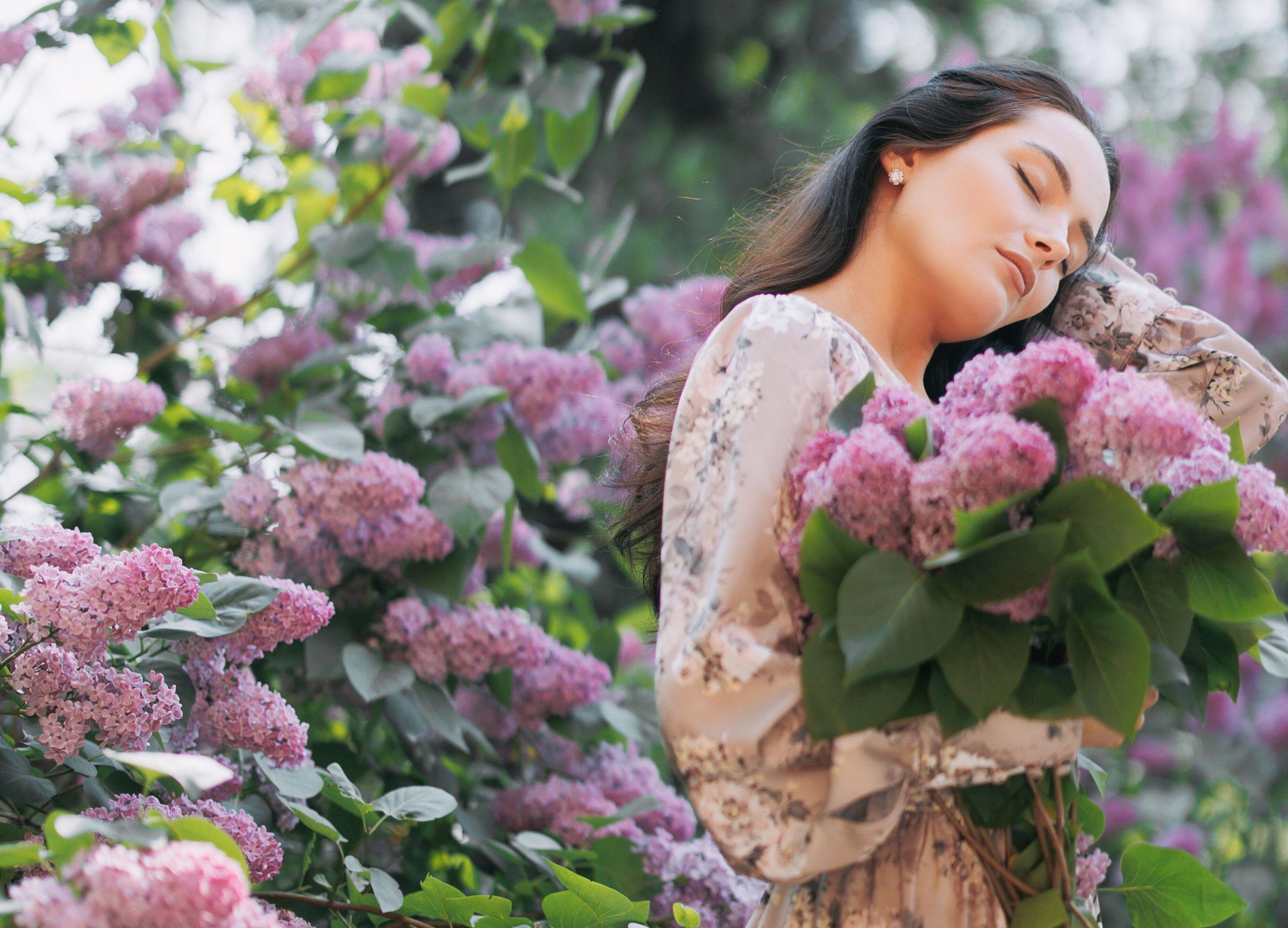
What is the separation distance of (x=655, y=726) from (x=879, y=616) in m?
0.72

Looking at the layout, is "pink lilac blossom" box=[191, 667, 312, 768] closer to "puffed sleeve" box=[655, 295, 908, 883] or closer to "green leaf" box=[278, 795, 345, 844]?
"green leaf" box=[278, 795, 345, 844]

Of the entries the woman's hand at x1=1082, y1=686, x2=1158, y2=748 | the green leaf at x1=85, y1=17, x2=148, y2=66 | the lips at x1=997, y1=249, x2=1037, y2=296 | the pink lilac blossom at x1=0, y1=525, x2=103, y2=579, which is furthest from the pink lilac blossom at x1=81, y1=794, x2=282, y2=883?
the green leaf at x1=85, y1=17, x2=148, y2=66

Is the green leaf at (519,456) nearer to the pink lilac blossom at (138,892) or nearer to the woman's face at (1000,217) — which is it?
the woman's face at (1000,217)

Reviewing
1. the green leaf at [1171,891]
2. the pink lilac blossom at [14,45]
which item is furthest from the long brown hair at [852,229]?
the pink lilac blossom at [14,45]

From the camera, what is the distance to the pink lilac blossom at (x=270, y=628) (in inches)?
29.7

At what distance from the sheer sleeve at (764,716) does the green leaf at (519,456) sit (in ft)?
1.68

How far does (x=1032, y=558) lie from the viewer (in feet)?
1.56

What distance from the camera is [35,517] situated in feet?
3.31

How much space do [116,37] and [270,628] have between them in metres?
0.72

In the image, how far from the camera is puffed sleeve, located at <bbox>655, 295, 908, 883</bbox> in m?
0.56

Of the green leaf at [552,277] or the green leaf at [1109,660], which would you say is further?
the green leaf at [552,277]

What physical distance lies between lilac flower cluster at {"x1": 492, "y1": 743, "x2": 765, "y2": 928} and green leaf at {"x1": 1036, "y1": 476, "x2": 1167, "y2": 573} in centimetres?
46

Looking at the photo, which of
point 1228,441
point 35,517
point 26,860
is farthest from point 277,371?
point 1228,441

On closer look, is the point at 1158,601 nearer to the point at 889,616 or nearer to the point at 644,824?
the point at 889,616
